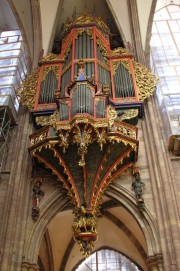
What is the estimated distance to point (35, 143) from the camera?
10203 mm

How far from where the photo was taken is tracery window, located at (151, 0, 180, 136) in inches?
462

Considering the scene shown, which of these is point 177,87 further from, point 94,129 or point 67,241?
point 67,241

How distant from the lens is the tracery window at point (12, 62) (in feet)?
43.3

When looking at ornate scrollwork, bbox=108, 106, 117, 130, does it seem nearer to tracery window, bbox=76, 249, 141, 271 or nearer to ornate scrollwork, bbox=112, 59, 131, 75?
ornate scrollwork, bbox=112, 59, 131, 75

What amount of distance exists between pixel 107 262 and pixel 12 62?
8750 mm

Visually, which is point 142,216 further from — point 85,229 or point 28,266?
point 28,266

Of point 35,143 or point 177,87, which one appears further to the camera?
point 177,87

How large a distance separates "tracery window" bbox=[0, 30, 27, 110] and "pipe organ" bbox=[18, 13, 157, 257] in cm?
72

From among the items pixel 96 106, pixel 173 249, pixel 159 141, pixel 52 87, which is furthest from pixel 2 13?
pixel 173 249

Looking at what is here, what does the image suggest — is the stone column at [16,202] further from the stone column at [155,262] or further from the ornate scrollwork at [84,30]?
the ornate scrollwork at [84,30]

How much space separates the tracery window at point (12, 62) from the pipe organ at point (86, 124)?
28.5 inches

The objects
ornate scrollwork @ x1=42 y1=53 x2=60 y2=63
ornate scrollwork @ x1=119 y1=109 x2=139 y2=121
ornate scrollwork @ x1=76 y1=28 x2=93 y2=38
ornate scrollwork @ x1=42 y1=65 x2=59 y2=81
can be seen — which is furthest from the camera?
ornate scrollwork @ x1=76 y1=28 x2=93 y2=38

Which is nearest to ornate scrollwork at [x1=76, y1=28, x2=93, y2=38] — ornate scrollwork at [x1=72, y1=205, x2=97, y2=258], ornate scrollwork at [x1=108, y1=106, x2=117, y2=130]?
ornate scrollwork at [x1=108, y1=106, x2=117, y2=130]

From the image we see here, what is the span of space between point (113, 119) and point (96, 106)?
25.5 inches
